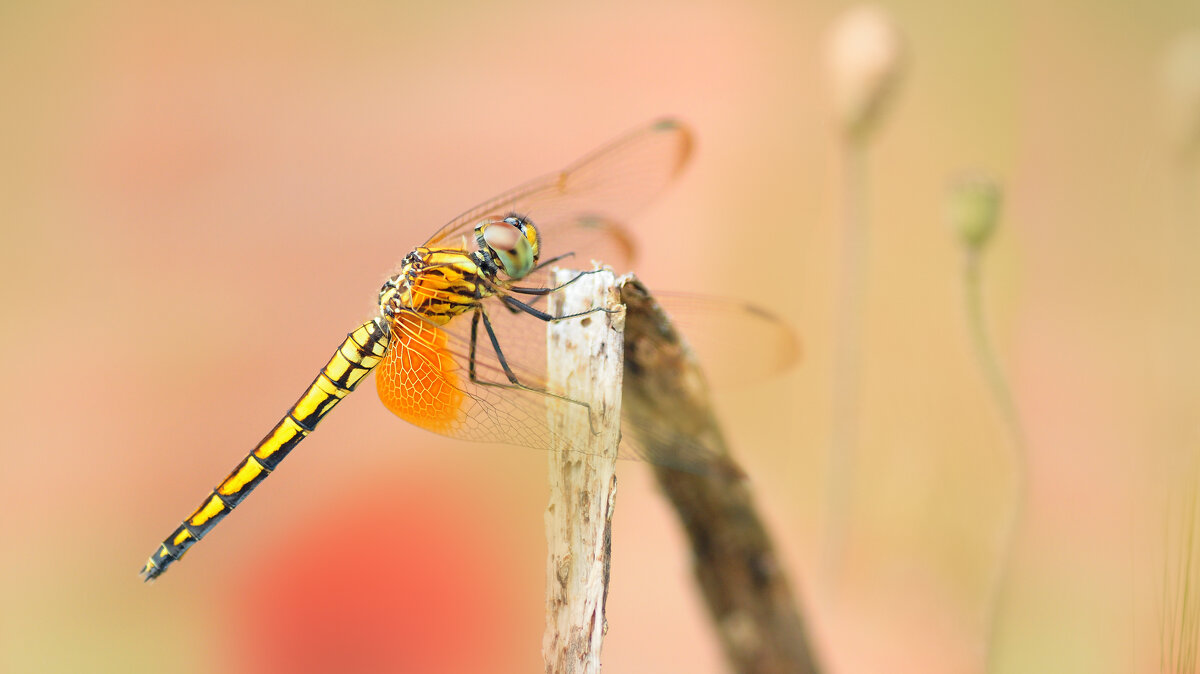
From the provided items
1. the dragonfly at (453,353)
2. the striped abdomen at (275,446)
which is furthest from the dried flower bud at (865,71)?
the striped abdomen at (275,446)

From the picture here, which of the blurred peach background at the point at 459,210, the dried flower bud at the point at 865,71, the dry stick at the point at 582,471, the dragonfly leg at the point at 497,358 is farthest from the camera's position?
the blurred peach background at the point at 459,210

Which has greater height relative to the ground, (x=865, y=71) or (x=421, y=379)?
(x=865, y=71)

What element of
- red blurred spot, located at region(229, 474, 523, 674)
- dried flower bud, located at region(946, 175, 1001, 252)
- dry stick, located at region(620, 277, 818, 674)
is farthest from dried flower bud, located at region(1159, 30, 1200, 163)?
red blurred spot, located at region(229, 474, 523, 674)

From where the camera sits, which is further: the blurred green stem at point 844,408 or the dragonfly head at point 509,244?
the blurred green stem at point 844,408

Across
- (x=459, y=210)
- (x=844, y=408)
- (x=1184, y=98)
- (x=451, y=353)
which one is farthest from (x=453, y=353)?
(x=459, y=210)

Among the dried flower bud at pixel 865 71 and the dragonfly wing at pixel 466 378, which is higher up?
the dried flower bud at pixel 865 71

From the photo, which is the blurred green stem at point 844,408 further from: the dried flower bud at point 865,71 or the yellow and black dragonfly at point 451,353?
the yellow and black dragonfly at point 451,353

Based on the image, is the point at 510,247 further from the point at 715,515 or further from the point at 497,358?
the point at 715,515
